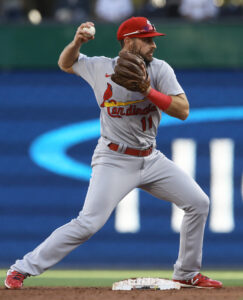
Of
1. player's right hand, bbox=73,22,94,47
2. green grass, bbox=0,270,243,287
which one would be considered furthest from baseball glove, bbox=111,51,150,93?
green grass, bbox=0,270,243,287

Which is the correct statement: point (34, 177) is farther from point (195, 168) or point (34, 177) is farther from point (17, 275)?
Answer: point (17, 275)

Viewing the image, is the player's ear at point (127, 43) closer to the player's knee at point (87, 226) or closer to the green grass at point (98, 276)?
the player's knee at point (87, 226)

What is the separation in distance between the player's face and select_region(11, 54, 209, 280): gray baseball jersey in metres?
0.07

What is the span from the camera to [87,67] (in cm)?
579

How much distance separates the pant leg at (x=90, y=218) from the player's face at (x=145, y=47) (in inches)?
29.2

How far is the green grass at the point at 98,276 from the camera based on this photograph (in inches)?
272

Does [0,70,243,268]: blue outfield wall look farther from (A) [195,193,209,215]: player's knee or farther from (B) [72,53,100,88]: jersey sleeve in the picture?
(B) [72,53,100,88]: jersey sleeve

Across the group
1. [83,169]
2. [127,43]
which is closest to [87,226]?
[127,43]

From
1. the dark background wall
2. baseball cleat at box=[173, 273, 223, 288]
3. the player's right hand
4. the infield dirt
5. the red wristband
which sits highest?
the dark background wall

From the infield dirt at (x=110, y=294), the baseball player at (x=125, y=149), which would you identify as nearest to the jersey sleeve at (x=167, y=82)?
the baseball player at (x=125, y=149)

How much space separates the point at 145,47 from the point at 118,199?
1052 millimetres

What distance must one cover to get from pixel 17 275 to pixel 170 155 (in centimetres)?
351

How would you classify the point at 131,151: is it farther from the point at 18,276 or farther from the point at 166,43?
the point at 166,43

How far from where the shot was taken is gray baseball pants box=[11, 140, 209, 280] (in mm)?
5629
